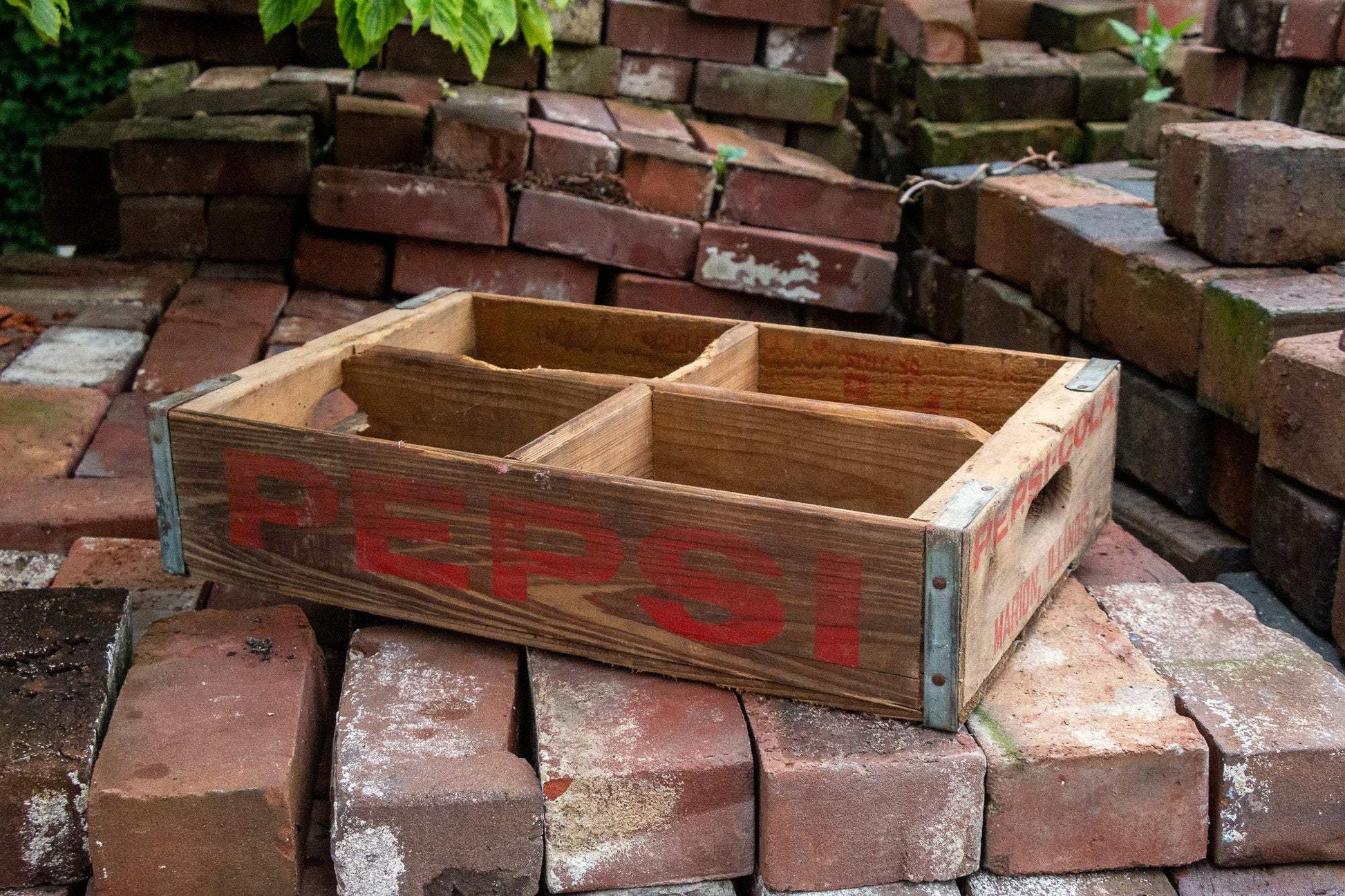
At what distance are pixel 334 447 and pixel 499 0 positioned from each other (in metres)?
1.49

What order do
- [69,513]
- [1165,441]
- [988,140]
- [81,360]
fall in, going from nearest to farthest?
1. [69,513]
2. [1165,441]
3. [81,360]
4. [988,140]

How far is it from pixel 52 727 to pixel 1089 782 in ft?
5.68

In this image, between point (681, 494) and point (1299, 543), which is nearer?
point (681, 494)

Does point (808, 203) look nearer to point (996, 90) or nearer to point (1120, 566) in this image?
point (1120, 566)

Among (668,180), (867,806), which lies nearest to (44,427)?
(668,180)

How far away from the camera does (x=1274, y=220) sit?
3.75 m

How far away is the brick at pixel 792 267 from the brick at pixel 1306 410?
6.09 feet

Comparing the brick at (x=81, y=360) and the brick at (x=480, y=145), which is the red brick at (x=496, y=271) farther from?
the brick at (x=81, y=360)

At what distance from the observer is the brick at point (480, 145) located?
5.02m

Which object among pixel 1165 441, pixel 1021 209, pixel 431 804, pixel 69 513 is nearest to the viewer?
pixel 431 804

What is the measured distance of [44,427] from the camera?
394 cm

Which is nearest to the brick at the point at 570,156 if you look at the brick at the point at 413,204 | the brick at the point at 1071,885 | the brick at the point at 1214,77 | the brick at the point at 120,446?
the brick at the point at 413,204

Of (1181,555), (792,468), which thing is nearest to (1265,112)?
(1181,555)

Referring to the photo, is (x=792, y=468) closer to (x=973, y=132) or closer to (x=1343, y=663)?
(x=1343, y=663)
